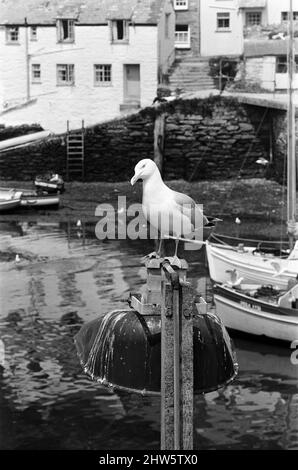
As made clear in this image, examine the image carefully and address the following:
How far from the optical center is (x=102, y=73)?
49.4m

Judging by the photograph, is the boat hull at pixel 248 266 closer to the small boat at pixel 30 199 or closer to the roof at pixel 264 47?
the small boat at pixel 30 199

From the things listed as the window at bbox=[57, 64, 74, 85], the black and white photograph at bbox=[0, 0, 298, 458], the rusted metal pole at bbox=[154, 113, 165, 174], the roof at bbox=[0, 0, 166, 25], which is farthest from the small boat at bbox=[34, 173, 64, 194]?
the roof at bbox=[0, 0, 166, 25]

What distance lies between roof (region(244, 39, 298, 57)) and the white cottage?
424cm

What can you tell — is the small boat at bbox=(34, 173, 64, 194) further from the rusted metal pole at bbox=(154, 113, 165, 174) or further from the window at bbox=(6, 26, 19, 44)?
the window at bbox=(6, 26, 19, 44)

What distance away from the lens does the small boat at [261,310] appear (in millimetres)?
24914

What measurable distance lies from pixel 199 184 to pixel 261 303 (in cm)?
2143

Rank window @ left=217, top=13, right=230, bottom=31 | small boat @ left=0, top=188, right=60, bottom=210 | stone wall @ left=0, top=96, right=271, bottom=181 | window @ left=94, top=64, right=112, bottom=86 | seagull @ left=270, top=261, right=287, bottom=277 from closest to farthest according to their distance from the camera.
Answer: seagull @ left=270, top=261, right=287, bottom=277 < small boat @ left=0, top=188, right=60, bottom=210 < stone wall @ left=0, top=96, right=271, bottom=181 < window @ left=94, top=64, right=112, bottom=86 < window @ left=217, top=13, right=230, bottom=31

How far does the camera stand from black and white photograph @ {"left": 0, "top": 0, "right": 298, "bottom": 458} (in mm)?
10969

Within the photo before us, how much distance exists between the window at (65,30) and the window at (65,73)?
49.2 inches

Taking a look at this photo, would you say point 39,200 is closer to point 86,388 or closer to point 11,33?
point 11,33

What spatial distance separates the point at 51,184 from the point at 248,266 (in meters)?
17.4

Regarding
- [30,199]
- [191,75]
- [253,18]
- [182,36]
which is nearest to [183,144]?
[191,75]

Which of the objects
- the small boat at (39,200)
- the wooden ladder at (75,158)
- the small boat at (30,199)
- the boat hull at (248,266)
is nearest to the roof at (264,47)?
the wooden ladder at (75,158)
